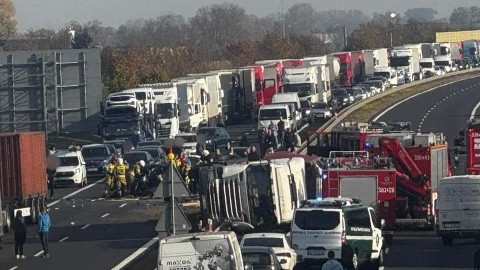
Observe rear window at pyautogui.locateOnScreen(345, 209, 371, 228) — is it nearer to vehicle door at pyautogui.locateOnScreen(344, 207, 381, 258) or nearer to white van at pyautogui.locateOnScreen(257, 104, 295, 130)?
vehicle door at pyautogui.locateOnScreen(344, 207, 381, 258)

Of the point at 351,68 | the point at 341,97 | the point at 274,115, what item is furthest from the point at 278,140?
the point at 351,68

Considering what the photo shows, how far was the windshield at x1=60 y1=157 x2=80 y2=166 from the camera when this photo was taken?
5056 centimetres

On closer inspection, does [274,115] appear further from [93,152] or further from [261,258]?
[261,258]

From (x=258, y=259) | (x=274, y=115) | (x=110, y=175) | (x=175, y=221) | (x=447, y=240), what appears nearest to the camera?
(x=175, y=221)

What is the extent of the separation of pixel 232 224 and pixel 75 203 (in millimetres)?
12480

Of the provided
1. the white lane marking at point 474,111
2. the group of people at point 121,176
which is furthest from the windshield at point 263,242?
the white lane marking at point 474,111

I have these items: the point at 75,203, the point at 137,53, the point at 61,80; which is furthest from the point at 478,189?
the point at 137,53

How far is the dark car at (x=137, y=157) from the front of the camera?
164ft

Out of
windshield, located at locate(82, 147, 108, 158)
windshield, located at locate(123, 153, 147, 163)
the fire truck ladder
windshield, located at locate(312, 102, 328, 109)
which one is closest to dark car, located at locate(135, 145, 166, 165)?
windshield, located at locate(123, 153, 147, 163)

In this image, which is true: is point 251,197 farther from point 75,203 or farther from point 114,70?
point 114,70

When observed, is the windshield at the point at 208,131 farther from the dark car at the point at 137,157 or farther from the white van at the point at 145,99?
the dark car at the point at 137,157

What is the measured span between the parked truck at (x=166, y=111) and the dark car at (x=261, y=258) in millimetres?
38942

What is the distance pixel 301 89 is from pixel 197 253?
5966 centimetres

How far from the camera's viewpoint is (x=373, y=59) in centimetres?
10719
